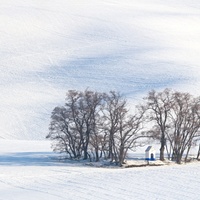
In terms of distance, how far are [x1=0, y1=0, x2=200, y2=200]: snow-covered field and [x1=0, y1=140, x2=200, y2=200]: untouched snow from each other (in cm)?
4

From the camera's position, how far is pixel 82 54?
83.3m

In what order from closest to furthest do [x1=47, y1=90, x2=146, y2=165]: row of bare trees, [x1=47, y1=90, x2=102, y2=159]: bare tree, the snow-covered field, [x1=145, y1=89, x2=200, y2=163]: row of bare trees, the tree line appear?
1. the snow-covered field
2. [x1=47, y1=90, x2=146, y2=165]: row of bare trees
3. the tree line
4. [x1=145, y1=89, x2=200, y2=163]: row of bare trees
5. [x1=47, y1=90, x2=102, y2=159]: bare tree

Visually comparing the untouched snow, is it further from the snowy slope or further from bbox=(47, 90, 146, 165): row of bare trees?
the snowy slope

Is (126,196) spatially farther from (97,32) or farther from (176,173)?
(97,32)

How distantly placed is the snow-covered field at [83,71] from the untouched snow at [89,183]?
0.04 m

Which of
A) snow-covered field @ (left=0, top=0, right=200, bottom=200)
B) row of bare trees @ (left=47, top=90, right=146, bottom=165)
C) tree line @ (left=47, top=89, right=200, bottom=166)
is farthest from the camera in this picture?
tree line @ (left=47, top=89, right=200, bottom=166)

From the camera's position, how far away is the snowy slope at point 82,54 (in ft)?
206

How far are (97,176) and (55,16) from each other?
85.3 m

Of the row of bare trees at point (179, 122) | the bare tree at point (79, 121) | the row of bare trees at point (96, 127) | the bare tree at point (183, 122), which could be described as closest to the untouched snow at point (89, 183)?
the row of bare trees at point (96, 127)

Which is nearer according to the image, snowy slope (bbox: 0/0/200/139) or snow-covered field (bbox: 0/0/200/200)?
snow-covered field (bbox: 0/0/200/200)

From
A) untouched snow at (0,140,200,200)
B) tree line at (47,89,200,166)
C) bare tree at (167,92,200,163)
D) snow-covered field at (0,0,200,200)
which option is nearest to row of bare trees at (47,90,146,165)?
tree line at (47,89,200,166)

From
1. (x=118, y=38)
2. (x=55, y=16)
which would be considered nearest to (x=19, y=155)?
(x=118, y=38)

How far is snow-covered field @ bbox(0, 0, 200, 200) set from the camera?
24.5 meters

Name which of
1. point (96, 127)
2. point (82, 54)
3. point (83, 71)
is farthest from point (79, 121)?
point (82, 54)
